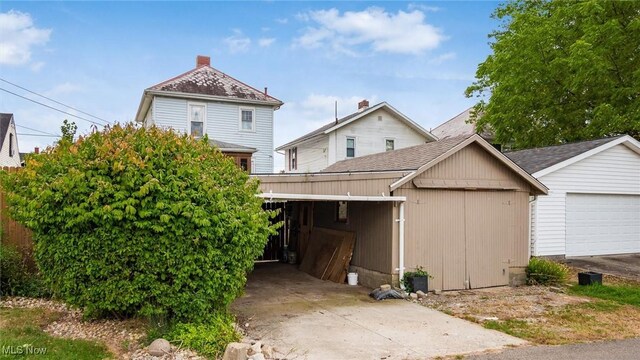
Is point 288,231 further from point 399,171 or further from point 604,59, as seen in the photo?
point 604,59

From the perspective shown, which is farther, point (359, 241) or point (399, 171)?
point (359, 241)

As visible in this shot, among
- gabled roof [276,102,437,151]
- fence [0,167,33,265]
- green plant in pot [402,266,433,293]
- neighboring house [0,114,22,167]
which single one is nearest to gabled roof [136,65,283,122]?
gabled roof [276,102,437,151]

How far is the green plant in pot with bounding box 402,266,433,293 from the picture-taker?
9883 millimetres

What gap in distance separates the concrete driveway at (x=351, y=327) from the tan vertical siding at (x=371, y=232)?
828mm

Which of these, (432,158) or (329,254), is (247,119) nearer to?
(329,254)

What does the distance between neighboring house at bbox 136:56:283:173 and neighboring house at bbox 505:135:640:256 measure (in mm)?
12519

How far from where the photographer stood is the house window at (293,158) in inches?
1191

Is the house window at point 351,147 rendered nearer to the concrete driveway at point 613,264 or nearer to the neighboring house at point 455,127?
the neighboring house at point 455,127

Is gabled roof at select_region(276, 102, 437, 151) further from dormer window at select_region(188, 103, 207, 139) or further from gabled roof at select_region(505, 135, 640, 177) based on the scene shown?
gabled roof at select_region(505, 135, 640, 177)

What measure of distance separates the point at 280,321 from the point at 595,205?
1309cm

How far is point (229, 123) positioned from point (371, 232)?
1375cm

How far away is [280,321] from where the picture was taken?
25.3 ft

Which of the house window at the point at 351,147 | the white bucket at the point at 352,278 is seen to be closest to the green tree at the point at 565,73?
the house window at the point at 351,147

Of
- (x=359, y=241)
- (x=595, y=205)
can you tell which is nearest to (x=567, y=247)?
(x=595, y=205)
